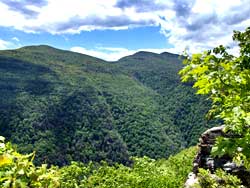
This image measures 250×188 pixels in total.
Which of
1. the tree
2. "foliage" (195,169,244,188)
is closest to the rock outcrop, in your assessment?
"foliage" (195,169,244,188)

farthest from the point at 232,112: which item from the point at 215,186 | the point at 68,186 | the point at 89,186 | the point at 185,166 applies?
the point at 185,166

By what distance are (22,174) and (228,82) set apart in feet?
14.5

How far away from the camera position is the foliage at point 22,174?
11.0 ft

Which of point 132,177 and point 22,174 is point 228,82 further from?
point 132,177

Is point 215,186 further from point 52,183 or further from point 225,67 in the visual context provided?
point 52,183

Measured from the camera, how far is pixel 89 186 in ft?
95.0

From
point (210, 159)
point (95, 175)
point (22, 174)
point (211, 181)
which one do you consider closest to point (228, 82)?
point (211, 181)

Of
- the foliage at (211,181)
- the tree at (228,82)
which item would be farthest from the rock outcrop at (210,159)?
the tree at (228,82)

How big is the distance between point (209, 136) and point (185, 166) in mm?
13316

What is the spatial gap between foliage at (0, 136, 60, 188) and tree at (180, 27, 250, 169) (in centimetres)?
304

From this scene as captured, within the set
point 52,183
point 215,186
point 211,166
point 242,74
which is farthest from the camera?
point 211,166

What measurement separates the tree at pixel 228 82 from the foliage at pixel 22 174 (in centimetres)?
304

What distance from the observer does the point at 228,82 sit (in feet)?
22.2

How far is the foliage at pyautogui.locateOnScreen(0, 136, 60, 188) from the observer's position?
133 inches
